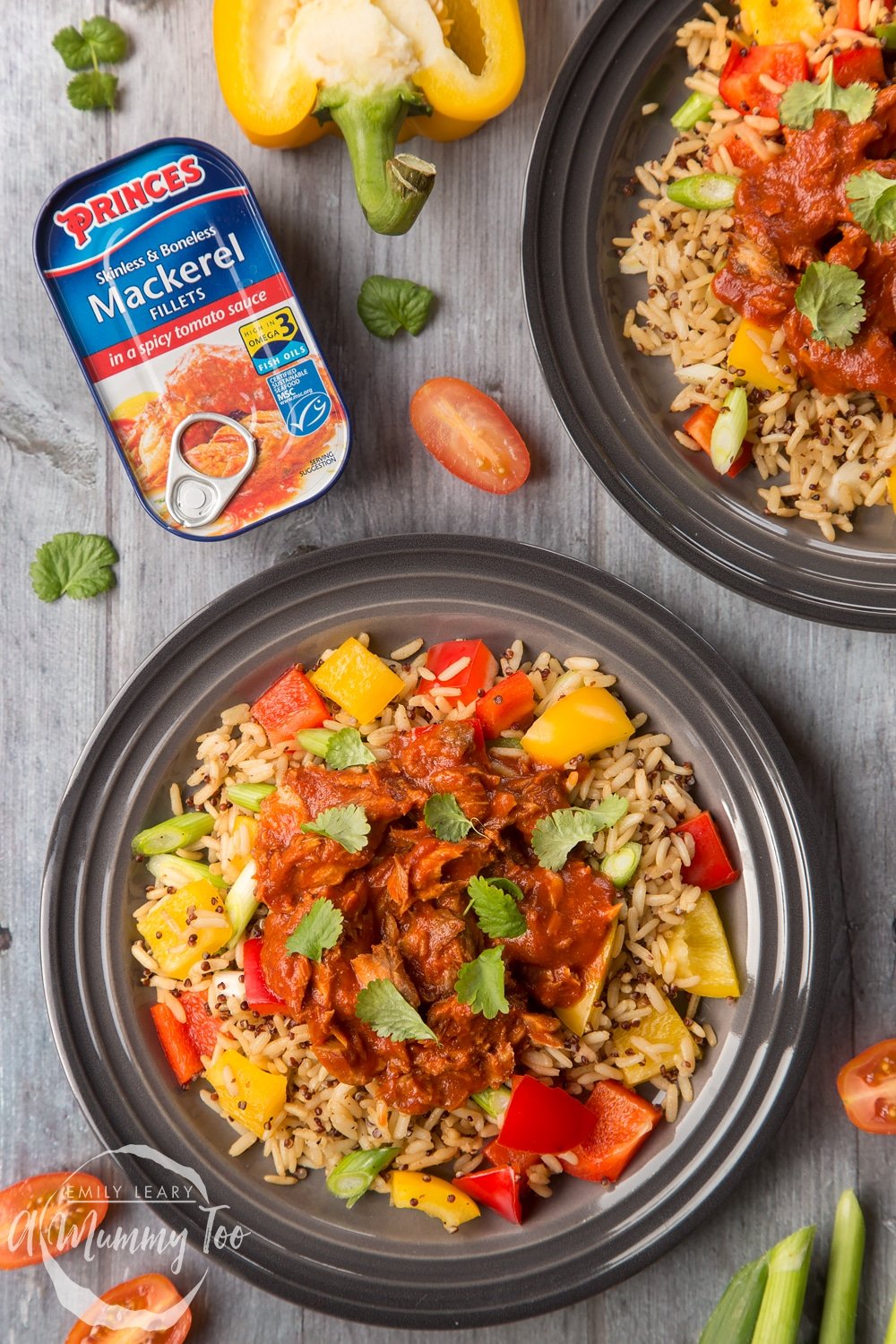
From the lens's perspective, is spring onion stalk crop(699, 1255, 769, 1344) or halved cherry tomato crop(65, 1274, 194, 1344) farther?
halved cherry tomato crop(65, 1274, 194, 1344)

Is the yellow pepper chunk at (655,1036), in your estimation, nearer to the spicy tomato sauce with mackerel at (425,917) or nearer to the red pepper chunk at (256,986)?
the spicy tomato sauce with mackerel at (425,917)

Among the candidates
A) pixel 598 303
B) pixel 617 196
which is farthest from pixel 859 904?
pixel 617 196

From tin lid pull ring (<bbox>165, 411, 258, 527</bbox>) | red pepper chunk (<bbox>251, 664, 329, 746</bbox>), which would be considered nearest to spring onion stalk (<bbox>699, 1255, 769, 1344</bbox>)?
red pepper chunk (<bbox>251, 664, 329, 746</bbox>)

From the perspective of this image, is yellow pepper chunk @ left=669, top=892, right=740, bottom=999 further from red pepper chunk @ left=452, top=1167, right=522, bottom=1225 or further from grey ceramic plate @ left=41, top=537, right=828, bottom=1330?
red pepper chunk @ left=452, top=1167, right=522, bottom=1225

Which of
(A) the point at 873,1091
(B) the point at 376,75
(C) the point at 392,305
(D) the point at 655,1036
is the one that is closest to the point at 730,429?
(C) the point at 392,305

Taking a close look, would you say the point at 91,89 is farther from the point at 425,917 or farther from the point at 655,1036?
the point at 655,1036

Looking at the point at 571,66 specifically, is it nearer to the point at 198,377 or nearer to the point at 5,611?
the point at 198,377
